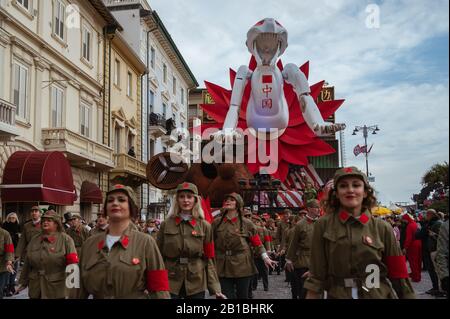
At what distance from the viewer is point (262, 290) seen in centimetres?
1079

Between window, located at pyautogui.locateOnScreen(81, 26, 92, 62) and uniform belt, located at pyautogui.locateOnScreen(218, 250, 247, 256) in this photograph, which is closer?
uniform belt, located at pyautogui.locateOnScreen(218, 250, 247, 256)

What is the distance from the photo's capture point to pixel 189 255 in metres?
5.28

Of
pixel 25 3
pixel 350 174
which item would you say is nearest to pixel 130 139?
pixel 25 3

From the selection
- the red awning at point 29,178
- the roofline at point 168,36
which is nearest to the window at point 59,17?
the red awning at point 29,178

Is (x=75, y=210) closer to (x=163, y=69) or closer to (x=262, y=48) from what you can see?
(x=262, y=48)

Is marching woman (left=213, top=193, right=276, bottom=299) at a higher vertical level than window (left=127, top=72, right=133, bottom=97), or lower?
lower

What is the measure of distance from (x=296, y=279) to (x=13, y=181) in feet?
34.7

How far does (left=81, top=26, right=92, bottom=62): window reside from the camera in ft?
73.5

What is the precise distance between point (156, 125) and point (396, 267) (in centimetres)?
2903

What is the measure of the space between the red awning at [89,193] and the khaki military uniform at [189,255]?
16.6 meters

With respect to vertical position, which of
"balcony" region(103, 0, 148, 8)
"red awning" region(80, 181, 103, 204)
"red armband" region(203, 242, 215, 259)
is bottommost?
"red armband" region(203, 242, 215, 259)

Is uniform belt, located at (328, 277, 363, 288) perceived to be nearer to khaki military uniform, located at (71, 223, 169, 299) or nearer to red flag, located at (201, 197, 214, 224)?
khaki military uniform, located at (71, 223, 169, 299)

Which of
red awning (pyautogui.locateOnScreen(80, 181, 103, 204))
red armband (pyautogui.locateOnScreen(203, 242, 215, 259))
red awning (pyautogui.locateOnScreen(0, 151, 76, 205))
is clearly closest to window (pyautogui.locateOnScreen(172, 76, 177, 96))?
red awning (pyautogui.locateOnScreen(80, 181, 103, 204))

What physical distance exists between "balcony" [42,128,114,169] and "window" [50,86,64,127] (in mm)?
885
